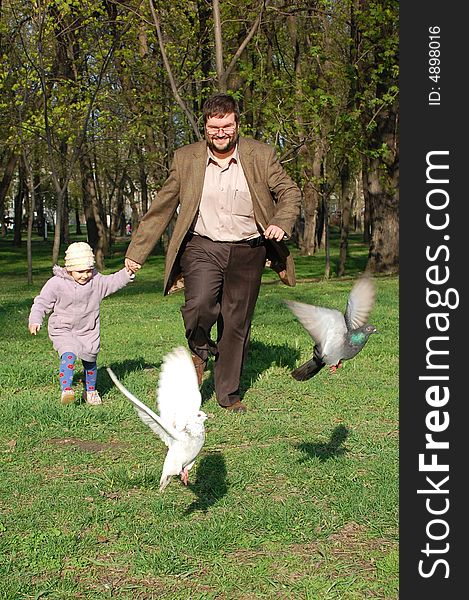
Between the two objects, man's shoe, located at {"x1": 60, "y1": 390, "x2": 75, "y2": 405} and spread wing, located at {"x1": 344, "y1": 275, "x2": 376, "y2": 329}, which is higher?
spread wing, located at {"x1": 344, "y1": 275, "x2": 376, "y2": 329}

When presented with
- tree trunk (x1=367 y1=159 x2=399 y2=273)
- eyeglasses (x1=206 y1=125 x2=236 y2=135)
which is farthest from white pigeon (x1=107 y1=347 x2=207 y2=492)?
tree trunk (x1=367 y1=159 x2=399 y2=273)

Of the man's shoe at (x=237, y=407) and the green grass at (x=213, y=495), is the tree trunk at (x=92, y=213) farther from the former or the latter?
the man's shoe at (x=237, y=407)

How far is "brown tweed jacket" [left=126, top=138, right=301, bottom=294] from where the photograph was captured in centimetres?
693

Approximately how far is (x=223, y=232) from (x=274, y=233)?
788 millimetres

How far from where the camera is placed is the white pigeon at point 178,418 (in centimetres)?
464

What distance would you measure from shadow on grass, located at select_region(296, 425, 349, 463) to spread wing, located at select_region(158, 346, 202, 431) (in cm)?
133

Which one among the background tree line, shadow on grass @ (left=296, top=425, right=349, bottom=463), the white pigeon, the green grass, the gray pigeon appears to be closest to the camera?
the green grass

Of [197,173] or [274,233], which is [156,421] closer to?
[274,233]

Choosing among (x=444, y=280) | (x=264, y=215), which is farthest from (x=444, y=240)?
(x=264, y=215)

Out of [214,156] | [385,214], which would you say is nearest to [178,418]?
[214,156]

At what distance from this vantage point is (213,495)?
5270mm

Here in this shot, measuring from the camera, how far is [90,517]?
4.93 m

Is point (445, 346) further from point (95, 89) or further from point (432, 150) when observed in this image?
point (95, 89)

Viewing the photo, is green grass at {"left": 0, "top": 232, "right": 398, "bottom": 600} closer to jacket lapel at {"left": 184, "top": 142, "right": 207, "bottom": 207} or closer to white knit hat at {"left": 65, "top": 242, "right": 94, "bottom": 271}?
white knit hat at {"left": 65, "top": 242, "right": 94, "bottom": 271}
